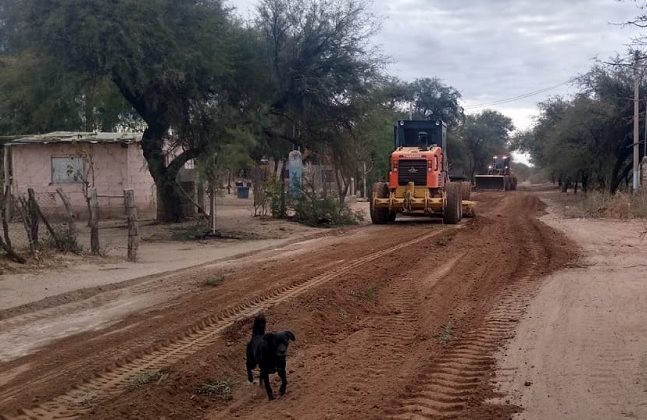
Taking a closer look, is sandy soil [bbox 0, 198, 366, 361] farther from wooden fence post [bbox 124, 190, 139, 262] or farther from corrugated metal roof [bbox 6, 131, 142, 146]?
corrugated metal roof [bbox 6, 131, 142, 146]

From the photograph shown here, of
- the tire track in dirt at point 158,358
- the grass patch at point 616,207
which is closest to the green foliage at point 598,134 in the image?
the grass patch at point 616,207

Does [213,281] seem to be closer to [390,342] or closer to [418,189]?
[390,342]

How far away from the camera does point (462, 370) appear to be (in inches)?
297

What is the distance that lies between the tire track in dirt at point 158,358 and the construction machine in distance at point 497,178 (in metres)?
59.7

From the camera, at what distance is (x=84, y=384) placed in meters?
7.19

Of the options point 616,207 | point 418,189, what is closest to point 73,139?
point 418,189

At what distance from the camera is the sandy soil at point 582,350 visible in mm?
6449

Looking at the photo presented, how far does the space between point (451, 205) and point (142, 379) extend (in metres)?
20.2

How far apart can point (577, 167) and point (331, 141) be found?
25.9 m

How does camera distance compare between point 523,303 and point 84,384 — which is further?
point 523,303

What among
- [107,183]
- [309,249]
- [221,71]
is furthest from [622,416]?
[107,183]

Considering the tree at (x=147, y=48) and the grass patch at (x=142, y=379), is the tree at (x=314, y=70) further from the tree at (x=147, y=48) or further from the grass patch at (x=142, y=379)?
the grass patch at (x=142, y=379)

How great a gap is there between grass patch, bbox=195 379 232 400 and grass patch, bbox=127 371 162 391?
0.49m

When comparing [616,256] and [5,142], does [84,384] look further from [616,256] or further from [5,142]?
[5,142]
